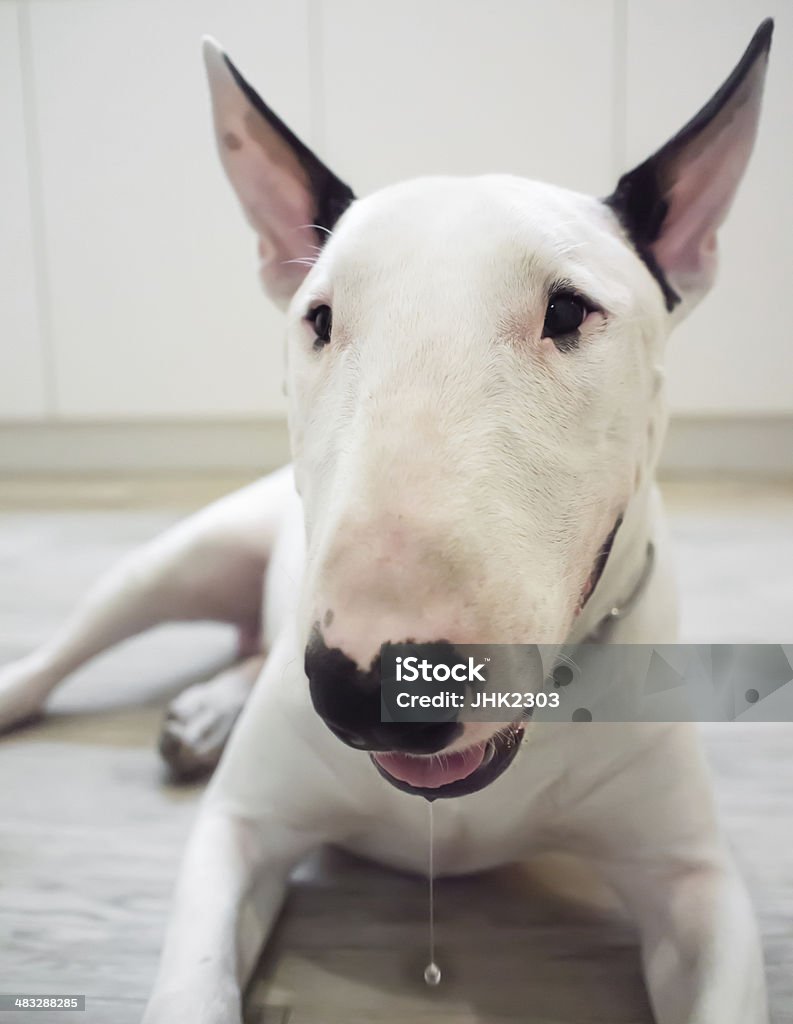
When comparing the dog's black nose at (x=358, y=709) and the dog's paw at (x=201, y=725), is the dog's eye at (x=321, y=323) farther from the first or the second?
the dog's paw at (x=201, y=725)

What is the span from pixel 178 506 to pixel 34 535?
32 centimetres

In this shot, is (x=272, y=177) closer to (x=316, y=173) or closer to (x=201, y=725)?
(x=316, y=173)

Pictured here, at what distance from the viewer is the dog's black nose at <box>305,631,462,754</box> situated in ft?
1.57

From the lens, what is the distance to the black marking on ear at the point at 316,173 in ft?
2.48

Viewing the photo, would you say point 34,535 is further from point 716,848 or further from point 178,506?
point 716,848

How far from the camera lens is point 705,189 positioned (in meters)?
0.73

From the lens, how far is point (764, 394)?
1454mm

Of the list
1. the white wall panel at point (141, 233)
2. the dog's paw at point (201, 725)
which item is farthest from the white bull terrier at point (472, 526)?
the white wall panel at point (141, 233)

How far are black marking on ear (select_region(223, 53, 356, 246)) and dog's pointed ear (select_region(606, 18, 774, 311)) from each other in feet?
0.70

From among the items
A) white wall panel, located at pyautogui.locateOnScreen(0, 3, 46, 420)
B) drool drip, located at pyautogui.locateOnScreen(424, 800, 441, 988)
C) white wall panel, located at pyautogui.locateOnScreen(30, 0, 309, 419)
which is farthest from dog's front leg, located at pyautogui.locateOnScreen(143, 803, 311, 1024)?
white wall panel, located at pyautogui.locateOnScreen(0, 3, 46, 420)

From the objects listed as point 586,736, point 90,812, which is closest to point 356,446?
point 586,736

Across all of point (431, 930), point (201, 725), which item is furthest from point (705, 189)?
point (201, 725)

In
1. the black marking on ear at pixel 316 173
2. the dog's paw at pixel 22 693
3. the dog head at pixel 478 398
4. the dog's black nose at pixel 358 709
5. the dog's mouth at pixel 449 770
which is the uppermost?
the black marking on ear at pixel 316 173

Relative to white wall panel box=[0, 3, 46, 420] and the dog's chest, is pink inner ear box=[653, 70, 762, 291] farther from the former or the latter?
white wall panel box=[0, 3, 46, 420]
